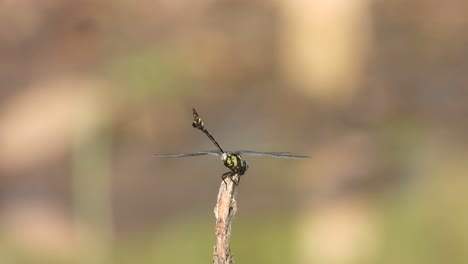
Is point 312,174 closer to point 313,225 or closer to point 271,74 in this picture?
point 313,225

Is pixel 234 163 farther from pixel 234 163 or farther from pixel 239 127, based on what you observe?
pixel 239 127

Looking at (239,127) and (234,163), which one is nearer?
(234,163)

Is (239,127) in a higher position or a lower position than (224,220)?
higher

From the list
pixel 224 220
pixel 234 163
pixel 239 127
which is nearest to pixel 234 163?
pixel 234 163

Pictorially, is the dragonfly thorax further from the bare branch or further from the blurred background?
the blurred background

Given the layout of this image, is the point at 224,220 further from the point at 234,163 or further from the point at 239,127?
the point at 239,127

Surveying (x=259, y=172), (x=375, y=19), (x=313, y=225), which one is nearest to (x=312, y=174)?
(x=259, y=172)

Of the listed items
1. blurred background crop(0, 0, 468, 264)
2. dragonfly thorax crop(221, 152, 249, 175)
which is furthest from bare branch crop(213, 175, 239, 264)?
blurred background crop(0, 0, 468, 264)

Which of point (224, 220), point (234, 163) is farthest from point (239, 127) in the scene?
point (224, 220)
